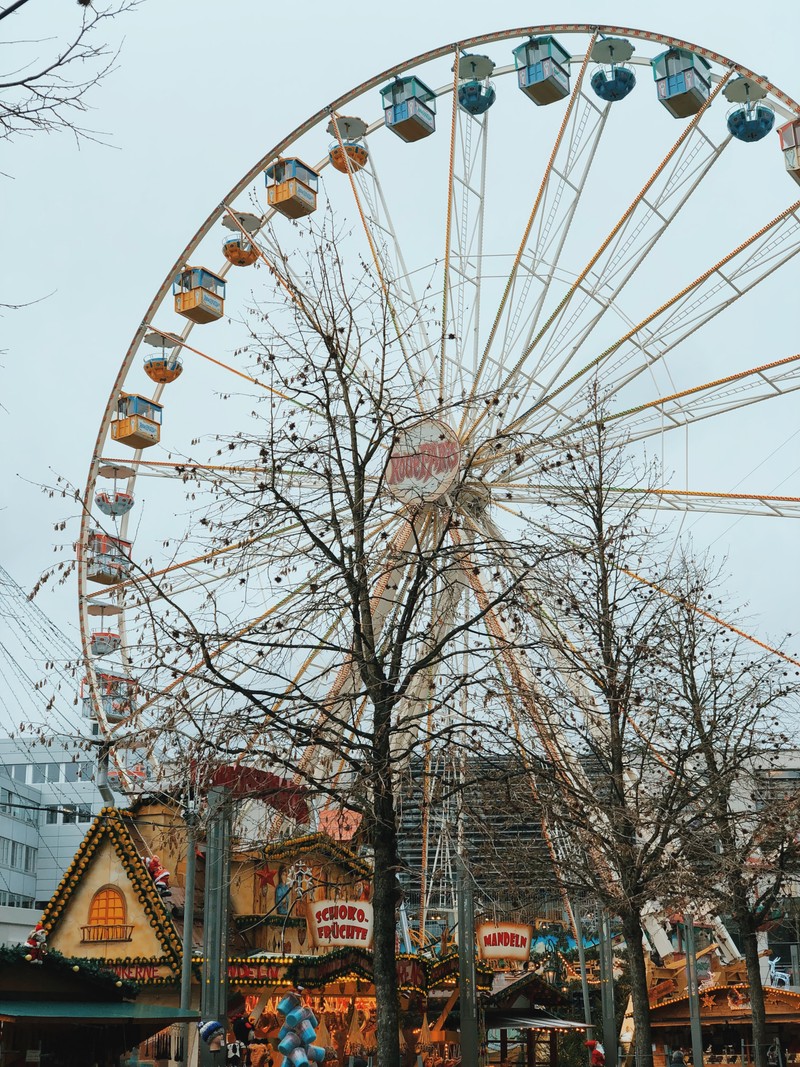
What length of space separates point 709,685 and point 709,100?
9.72m

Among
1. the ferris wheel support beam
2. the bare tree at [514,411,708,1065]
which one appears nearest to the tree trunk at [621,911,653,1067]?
the bare tree at [514,411,708,1065]

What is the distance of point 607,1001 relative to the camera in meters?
20.7

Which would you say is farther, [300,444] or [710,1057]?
[710,1057]

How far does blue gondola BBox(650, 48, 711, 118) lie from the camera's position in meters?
22.2

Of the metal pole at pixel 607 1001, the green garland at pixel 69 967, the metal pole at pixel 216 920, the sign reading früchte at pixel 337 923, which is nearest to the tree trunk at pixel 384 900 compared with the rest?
the metal pole at pixel 216 920

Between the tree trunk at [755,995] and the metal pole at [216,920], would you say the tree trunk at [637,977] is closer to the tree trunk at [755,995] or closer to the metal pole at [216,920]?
the tree trunk at [755,995]

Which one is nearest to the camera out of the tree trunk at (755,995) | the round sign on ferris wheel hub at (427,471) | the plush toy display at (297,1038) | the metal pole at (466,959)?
the plush toy display at (297,1038)

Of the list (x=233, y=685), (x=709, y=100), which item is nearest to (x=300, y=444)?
(x=233, y=685)

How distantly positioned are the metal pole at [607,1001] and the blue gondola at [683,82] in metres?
13.2

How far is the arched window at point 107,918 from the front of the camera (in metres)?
18.7

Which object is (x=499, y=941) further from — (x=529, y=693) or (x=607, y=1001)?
(x=529, y=693)

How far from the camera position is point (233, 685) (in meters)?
11.2

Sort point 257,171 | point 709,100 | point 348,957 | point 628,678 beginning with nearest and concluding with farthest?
1. point 628,678
2. point 348,957
3. point 709,100
4. point 257,171

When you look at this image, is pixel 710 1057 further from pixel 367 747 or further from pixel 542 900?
pixel 367 747
